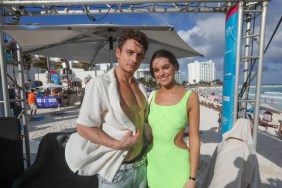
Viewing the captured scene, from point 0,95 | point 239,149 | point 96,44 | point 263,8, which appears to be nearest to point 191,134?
point 239,149

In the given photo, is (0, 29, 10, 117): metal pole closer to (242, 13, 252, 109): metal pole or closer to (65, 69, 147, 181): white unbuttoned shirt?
(65, 69, 147, 181): white unbuttoned shirt

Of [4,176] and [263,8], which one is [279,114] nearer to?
[263,8]

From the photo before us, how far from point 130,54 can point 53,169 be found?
277 cm

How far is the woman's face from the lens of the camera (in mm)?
1812

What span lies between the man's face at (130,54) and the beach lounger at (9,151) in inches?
92.8

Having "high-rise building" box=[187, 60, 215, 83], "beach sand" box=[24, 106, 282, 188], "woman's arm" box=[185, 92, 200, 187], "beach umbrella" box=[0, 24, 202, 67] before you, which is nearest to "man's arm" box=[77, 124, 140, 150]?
"woman's arm" box=[185, 92, 200, 187]

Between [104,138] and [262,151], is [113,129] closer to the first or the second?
[104,138]

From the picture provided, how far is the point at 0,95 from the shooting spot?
4121 mm

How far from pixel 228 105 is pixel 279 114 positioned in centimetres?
1355

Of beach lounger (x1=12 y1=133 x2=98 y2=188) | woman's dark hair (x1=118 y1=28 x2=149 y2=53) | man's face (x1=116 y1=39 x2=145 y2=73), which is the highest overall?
woman's dark hair (x1=118 y1=28 x2=149 y2=53)

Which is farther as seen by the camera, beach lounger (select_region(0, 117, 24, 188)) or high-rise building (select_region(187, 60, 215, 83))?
high-rise building (select_region(187, 60, 215, 83))

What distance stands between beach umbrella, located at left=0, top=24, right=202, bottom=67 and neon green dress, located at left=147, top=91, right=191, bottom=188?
6.82 ft

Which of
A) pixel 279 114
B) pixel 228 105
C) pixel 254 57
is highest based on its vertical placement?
pixel 254 57

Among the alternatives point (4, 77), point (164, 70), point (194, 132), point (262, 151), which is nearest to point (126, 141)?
point (194, 132)
